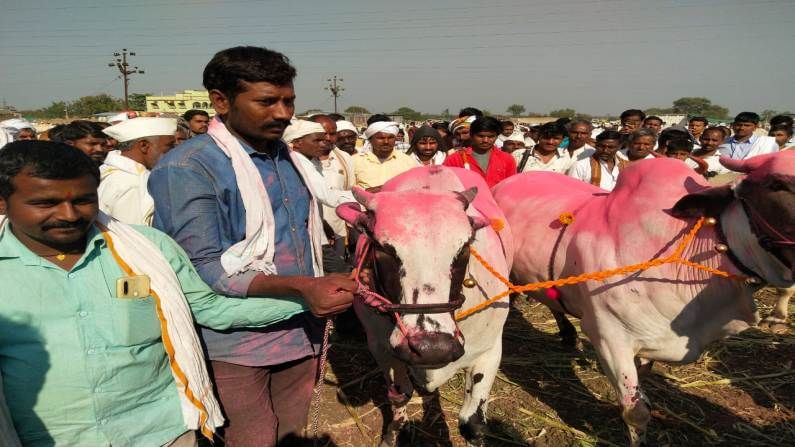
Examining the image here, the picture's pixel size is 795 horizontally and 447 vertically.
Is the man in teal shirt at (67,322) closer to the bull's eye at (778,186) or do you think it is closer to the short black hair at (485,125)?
the bull's eye at (778,186)

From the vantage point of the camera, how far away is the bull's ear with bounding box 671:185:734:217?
2641 mm

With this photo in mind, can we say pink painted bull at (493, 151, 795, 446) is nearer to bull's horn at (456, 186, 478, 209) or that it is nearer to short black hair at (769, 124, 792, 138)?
bull's horn at (456, 186, 478, 209)

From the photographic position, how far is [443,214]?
2.23 m

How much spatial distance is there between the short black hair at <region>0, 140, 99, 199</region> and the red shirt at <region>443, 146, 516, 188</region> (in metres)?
4.16

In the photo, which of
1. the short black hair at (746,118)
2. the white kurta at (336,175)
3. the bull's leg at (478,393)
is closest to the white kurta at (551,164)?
the white kurta at (336,175)

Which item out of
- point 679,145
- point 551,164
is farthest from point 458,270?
point 551,164

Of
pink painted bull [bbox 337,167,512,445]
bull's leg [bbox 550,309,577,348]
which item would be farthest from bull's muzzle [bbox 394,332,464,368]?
bull's leg [bbox 550,309,577,348]

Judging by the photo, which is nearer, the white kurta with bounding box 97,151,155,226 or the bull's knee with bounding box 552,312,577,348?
the white kurta with bounding box 97,151,155,226

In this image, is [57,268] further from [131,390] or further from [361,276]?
[361,276]

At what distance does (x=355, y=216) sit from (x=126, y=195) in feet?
7.03

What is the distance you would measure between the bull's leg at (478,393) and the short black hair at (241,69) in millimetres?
2231

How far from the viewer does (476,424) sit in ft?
10.5

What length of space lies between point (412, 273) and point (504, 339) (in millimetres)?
3659

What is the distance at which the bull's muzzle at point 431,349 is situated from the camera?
6.48 ft
